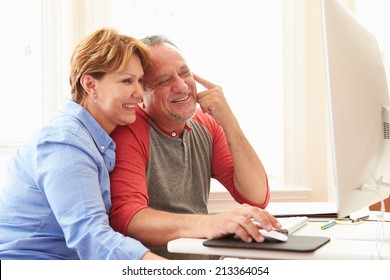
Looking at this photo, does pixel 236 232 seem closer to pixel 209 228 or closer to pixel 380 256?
pixel 209 228

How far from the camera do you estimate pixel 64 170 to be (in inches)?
53.1

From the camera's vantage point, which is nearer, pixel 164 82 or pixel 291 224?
pixel 291 224

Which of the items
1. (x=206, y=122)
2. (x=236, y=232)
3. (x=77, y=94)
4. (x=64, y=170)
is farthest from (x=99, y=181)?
(x=206, y=122)

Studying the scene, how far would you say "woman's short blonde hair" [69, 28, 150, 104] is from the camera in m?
1.54

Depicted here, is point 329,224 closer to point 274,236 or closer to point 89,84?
point 274,236

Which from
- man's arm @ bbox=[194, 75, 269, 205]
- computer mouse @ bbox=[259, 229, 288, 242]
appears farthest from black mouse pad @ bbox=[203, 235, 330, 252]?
man's arm @ bbox=[194, 75, 269, 205]

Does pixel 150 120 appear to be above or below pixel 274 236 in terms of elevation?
above

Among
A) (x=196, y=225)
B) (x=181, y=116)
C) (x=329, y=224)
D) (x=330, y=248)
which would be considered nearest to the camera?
(x=330, y=248)

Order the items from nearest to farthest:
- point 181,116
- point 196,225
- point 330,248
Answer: point 330,248
point 196,225
point 181,116

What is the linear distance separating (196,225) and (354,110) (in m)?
0.45

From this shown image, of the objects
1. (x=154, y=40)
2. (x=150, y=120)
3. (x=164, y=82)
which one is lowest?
(x=150, y=120)

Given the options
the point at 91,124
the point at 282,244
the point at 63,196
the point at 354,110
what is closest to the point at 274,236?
the point at 282,244

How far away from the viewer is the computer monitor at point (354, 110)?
3.64 ft

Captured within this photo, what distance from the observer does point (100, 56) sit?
1.54 m
